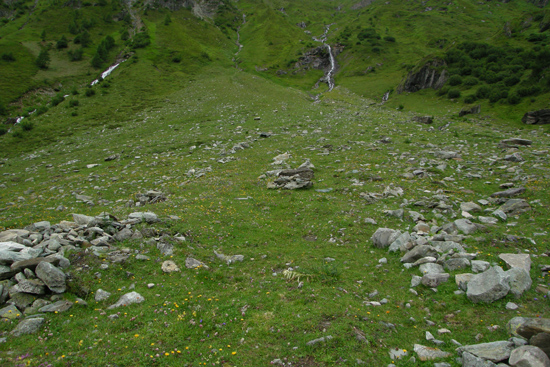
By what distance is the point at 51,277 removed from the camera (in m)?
8.56

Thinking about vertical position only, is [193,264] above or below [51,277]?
below

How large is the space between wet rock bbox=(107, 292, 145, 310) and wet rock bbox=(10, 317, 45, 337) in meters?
1.77

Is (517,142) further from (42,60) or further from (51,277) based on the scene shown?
(42,60)

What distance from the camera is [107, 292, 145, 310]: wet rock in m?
8.75

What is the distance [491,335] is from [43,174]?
3757cm

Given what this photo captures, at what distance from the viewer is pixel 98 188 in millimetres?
22781

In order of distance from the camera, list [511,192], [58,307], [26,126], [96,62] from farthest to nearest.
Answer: [96,62], [26,126], [511,192], [58,307]

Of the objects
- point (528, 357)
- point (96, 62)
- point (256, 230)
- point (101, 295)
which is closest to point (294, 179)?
point (256, 230)

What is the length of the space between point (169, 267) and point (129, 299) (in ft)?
6.56

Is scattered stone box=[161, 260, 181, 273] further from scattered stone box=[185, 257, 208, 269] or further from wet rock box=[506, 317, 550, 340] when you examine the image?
wet rock box=[506, 317, 550, 340]

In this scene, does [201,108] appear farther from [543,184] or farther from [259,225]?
[543,184]

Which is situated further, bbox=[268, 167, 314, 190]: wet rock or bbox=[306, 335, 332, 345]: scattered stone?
bbox=[268, 167, 314, 190]: wet rock

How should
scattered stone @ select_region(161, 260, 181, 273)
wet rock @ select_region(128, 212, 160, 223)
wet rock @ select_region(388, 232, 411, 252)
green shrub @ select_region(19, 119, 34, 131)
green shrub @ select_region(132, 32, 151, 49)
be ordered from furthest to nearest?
green shrub @ select_region(132, 32, 151, 49)
green shrub @ select_region(19, 119, 34, 131)
wet rock @ select_region(128, 212, 160, 223)
wet rock @ select_region(388, 232, 411, 252)
scattered stone @ select_region(161, 260, 181, 273)

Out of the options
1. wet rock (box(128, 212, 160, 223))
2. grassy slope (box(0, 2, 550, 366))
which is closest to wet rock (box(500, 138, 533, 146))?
grassy slope (box(0, 2, 550, 366))
